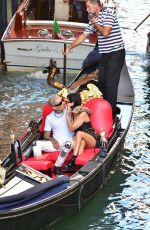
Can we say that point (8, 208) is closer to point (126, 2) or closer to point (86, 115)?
point (86, 115)

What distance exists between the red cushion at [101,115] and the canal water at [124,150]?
0.50 meters

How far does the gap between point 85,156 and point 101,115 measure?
757 millimetres

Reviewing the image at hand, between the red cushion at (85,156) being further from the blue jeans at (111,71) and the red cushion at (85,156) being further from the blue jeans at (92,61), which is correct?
the blue jeans at (92,61)

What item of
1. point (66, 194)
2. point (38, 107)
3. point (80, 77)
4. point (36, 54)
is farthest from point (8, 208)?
point (36, 54)

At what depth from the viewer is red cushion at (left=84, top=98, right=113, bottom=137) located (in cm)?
619

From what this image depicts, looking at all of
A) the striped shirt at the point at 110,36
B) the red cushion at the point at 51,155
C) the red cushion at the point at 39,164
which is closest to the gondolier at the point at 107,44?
the striped shirt at the point at 110,36

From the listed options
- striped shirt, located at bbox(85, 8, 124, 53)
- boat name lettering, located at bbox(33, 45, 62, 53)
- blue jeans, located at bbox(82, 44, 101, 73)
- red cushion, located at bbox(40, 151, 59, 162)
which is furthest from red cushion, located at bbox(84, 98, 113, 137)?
boat name lettering, located at bbox(33, 45, 62, 53)

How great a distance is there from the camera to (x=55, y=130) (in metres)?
5.84

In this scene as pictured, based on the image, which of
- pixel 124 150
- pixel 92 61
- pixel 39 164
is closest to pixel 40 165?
pixel 39 164

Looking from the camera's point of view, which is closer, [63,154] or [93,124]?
[63,154]

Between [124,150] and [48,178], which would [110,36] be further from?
[48,178]

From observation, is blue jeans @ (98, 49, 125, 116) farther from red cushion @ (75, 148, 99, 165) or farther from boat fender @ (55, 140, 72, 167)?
boat fender @ (55, 140, 72, 167)

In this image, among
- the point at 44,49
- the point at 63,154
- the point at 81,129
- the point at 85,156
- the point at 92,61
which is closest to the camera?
the point at 63,154

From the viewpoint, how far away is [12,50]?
10148 mm
